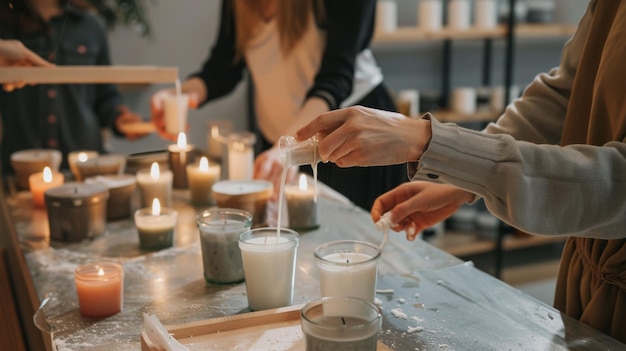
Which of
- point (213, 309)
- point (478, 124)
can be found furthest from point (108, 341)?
point (478, 124)

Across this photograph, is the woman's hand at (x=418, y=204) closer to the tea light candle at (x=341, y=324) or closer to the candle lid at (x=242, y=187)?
the candle lid at (x=242, y=187)

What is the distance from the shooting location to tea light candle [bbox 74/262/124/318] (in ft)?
3.85

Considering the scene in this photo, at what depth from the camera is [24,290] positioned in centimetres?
161

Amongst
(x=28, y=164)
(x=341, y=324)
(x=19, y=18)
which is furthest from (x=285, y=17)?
(x=341, y=324)

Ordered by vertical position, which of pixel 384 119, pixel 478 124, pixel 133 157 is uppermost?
pixel 384 119

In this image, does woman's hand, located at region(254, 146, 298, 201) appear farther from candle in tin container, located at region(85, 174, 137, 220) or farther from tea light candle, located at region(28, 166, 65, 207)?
tea light candle, located at region(28, 166, 65, 207)

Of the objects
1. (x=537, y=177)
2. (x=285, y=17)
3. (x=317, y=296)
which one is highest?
(x=285, y=17)

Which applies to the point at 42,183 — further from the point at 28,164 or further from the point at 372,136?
the point at 372,136

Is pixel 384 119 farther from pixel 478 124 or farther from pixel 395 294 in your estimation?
pixel 478 124

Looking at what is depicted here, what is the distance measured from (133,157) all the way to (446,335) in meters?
1.49

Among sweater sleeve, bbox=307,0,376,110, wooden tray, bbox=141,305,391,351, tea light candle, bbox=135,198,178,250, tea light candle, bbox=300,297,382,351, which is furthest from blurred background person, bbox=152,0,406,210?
tea light candle, bbox=300,297,382,351

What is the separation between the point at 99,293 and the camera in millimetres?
1171

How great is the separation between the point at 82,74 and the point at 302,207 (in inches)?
25.0

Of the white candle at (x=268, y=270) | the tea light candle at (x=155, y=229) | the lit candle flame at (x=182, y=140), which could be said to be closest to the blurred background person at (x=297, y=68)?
the lit candle flame at (x=182, y=140)
